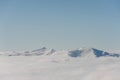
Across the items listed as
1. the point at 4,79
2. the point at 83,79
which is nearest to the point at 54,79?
the point at 83,79

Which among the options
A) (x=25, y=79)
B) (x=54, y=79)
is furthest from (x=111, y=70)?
(x=25, y=79)

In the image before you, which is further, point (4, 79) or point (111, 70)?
point (111, 70)

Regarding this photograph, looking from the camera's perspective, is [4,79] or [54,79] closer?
[4,79]

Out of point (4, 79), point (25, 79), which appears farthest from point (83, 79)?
point (4, 79)

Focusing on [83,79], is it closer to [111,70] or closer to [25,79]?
[111,70]

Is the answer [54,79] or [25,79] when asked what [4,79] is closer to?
[25,79]

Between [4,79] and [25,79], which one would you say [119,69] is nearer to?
[25,79]

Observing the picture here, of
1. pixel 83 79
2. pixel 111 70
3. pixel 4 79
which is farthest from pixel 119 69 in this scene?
pixel 4 79
